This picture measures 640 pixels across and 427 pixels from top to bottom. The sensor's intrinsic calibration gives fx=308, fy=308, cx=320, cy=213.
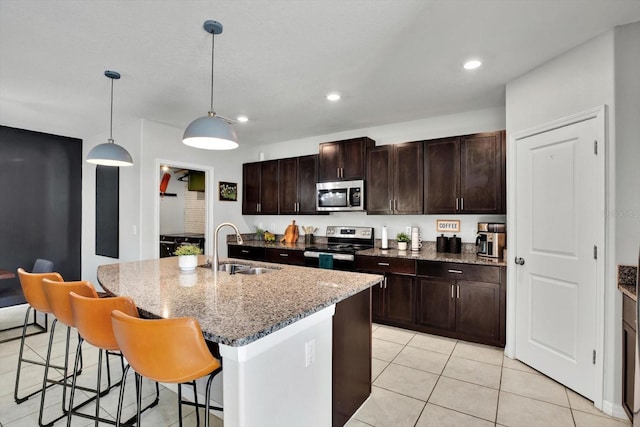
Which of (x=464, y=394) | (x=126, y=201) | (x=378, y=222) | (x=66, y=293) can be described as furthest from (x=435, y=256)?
(x=126, y=201)

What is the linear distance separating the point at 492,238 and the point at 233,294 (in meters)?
2.76

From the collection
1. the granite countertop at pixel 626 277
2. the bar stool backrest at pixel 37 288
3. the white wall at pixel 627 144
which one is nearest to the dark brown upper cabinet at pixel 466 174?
the white wall at pixel 627 144

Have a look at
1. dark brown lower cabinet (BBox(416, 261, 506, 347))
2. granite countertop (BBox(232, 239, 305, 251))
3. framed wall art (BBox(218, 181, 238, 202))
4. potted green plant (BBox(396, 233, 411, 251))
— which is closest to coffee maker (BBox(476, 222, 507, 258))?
dark brown lower cabinet (BBox(416, 261, 506, 347))

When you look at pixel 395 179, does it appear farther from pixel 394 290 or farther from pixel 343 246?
pixel 394 290

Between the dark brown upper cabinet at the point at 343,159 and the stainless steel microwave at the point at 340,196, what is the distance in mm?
86

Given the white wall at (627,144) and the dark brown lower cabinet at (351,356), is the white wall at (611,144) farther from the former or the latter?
the dark brown lower cabinet at (351,356)

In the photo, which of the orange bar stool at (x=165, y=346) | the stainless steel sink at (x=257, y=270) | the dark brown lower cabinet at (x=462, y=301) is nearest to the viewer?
the orange bar stool at (x=165, y=346)

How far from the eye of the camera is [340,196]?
427cm

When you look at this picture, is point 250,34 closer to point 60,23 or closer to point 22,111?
point 60,23

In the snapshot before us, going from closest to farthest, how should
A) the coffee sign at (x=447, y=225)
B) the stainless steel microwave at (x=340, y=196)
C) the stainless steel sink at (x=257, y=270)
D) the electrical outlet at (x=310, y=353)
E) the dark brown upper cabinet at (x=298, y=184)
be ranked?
the electrical outlet at (x=310, y=353)
the stainless steel sink at (x=257, y=270)
the coffee sign at (x=447, y=225)
the stainless steel microwave at (x=340, y=196)
the dark brown upper cabinet at (x=298, y=184)

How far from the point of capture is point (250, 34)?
6.93 feet

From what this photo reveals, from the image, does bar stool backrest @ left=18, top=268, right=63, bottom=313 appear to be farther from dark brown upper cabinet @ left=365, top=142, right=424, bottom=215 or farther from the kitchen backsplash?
the kitchen backsplash

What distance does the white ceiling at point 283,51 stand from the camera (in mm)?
1869

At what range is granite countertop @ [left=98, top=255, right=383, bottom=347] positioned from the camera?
124cm
